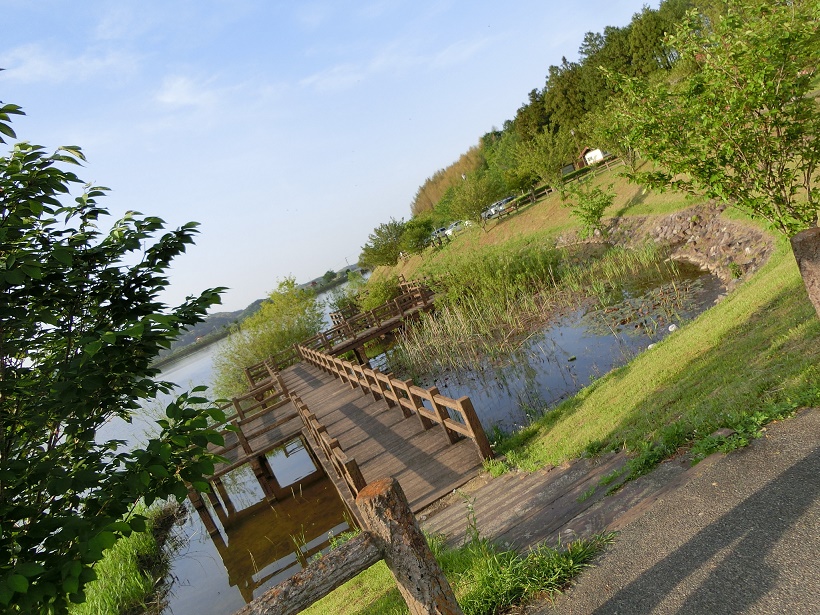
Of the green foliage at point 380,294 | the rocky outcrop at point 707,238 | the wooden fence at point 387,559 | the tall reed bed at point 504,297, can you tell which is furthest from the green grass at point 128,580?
the green foliage at point 380,294

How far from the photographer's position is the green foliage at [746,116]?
17.6 ft

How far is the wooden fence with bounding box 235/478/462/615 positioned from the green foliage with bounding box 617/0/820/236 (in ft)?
15.2

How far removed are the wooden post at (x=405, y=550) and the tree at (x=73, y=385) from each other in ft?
3.64

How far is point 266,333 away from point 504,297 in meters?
16.6

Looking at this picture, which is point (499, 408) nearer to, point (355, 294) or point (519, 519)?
point (519, 519)

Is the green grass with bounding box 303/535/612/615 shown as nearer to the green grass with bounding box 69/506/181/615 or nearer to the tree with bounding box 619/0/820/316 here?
the tree with bounding box 619/0/820/316

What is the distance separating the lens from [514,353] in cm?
1683

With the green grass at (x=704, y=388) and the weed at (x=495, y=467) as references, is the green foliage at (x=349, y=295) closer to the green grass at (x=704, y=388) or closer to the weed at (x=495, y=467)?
the green grass at (x=704, y=388)

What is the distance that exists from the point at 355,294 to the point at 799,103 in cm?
3533

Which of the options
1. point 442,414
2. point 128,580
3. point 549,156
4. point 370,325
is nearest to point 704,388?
point 442,414

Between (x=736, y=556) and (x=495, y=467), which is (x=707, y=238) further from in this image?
(x=736, y=556)

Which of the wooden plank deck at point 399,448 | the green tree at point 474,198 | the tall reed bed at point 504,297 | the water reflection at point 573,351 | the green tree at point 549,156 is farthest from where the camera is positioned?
the green tree at point 474,198

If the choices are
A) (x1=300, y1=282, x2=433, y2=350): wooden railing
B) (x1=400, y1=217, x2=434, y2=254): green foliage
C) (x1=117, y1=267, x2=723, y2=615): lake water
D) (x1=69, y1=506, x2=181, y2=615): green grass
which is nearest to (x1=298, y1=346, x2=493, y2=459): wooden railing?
(x1=117, y1=267, x2=723, y2=615): lake water

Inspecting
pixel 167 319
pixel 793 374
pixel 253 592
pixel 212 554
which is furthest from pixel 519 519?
pixel 212 554
